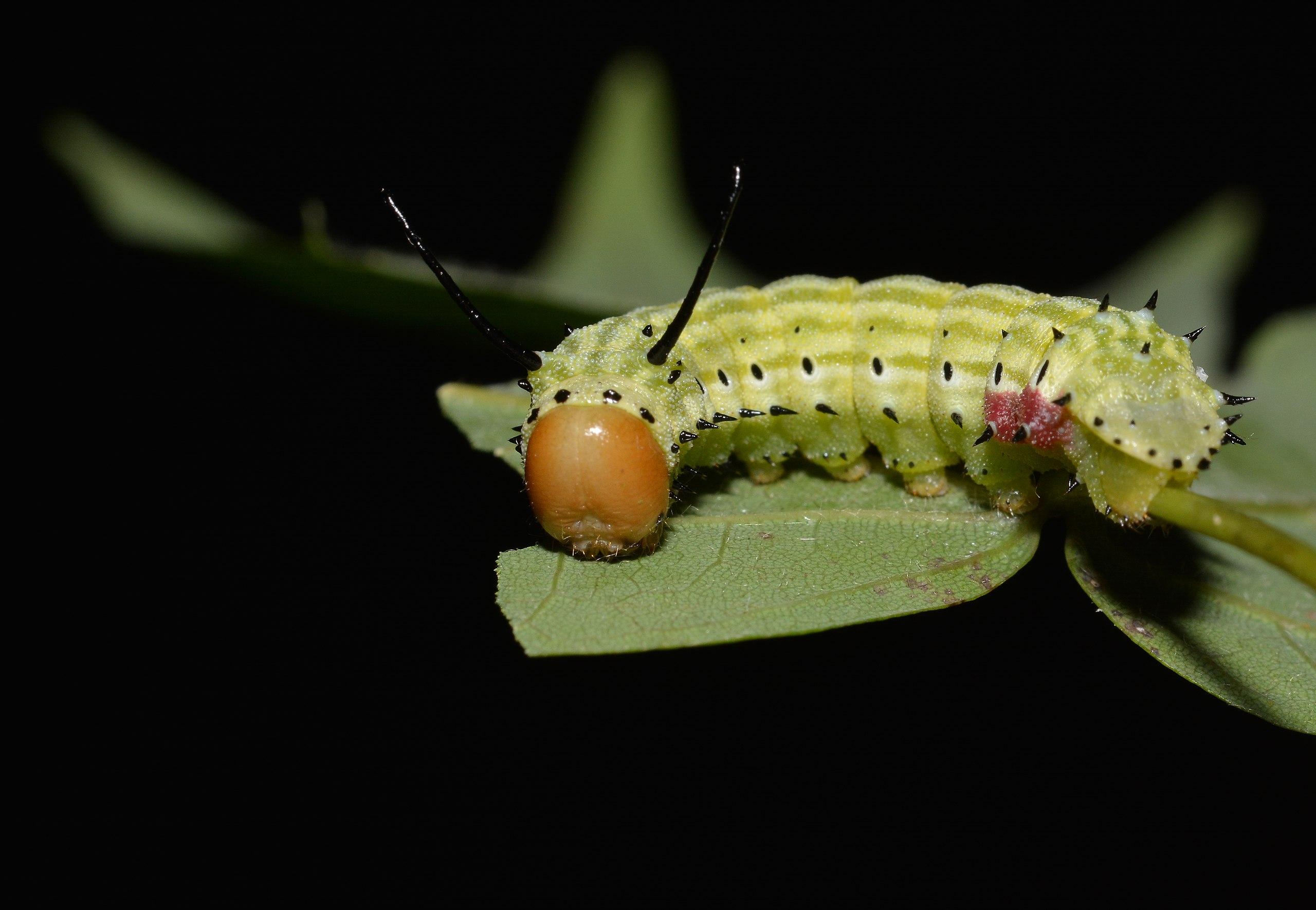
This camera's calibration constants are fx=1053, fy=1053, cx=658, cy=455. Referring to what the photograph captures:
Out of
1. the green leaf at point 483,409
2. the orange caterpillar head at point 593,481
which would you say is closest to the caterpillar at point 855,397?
the orange caterpillar head at point 593,481

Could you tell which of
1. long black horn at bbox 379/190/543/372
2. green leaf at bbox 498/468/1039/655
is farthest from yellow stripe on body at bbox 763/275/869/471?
long black horn at bbox 379/190/543/372

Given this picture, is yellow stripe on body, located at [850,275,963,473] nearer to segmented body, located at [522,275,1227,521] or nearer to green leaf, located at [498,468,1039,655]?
segmented body, located at [522,275,1227,521]

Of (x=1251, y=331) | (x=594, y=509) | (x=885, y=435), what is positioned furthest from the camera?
(x=1251, y=331)

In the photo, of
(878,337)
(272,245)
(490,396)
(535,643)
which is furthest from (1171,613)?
(272,245)

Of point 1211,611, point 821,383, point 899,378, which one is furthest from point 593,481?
point 1211,611

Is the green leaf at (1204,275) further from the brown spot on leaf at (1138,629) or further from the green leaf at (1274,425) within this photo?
the brown spot on leaf at (1138,629)

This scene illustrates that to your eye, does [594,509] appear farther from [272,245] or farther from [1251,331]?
[1251,331]

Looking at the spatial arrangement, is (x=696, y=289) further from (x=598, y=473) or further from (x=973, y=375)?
(x=973, y=375)
